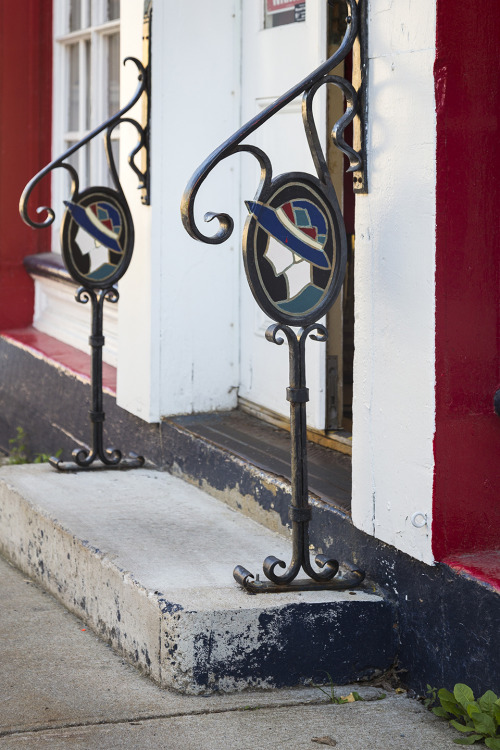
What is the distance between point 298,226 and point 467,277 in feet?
1.46

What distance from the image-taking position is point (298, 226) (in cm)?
288

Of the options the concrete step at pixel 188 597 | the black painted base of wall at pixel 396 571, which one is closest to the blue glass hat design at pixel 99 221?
the black painted base of wall at pixel 396 571

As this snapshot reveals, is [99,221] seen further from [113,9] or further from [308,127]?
[113,9]

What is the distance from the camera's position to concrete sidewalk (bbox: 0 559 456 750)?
263cm

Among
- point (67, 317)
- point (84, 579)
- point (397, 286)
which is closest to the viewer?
point (397, 286)

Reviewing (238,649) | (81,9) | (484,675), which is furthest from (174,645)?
(81,9)

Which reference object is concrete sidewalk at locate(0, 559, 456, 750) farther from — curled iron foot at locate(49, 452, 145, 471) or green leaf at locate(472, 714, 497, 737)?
curled iron foot at locate(49, 452, 145, 471)

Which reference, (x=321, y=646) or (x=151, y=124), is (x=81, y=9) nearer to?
(x=151, y=124)

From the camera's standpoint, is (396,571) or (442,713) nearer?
(442,713)

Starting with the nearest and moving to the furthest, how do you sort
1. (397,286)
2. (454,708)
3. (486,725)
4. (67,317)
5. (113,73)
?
(486,725), (454,708), (397,286), (113,73), (67,317)

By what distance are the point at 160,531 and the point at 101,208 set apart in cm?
135

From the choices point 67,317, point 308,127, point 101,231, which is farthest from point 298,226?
→ point 67,317

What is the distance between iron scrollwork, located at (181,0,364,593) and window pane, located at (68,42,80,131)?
3.74 metres

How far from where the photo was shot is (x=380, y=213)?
9.57ft
